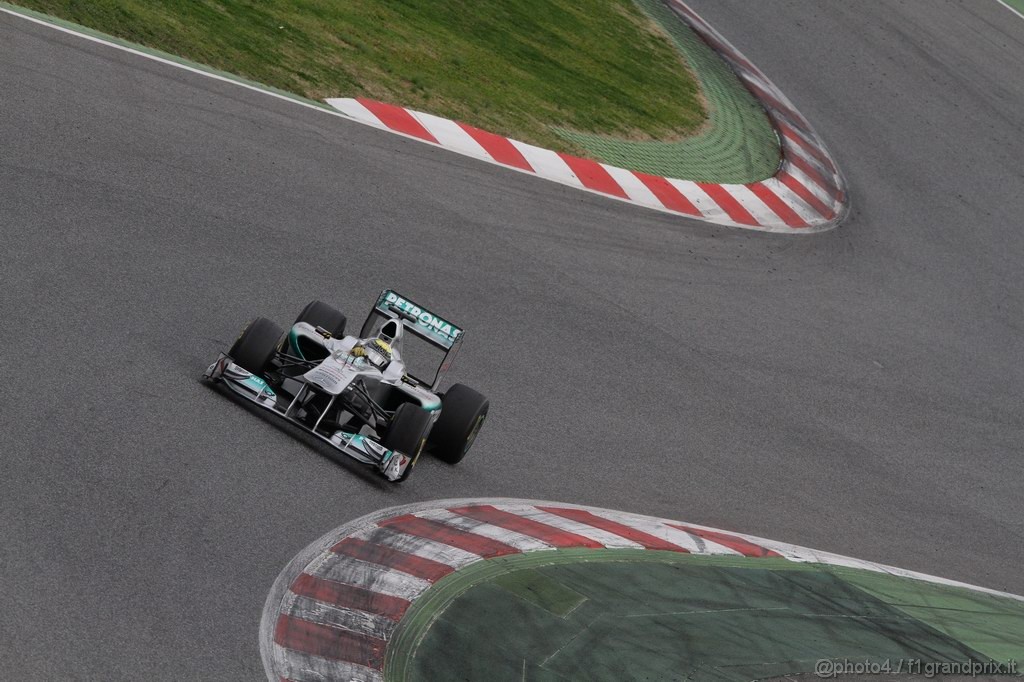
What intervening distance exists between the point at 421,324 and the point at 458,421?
973mm

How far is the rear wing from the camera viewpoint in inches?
376

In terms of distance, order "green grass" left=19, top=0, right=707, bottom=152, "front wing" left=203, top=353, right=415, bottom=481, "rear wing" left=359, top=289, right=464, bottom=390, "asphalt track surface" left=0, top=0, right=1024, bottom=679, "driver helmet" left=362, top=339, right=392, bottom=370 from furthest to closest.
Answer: "green grass" left=19, top=0, right=707, bottom=152, "rear wing" left=359, top=289, right=464, bottom=390, "driver helmet" left=362, top=339, right=392, bottom=370, "front wing" left=203, top=353, right=415, bottom=481, "asphalt track surface" left=0, top=0, right=1024, bottom=679

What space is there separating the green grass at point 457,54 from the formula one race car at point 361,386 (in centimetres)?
511

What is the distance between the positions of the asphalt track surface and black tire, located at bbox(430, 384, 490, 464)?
22cm

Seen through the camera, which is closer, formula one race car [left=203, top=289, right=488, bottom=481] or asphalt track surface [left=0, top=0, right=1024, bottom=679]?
asphalt track surface [left=0, top=0, right=1024, bottom=679]

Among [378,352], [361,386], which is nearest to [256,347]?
[361,386]

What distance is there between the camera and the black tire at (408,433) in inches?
342

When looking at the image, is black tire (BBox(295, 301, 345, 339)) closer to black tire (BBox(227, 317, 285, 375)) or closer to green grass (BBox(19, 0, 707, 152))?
black tire (BBox(227, 317, 285, 375))

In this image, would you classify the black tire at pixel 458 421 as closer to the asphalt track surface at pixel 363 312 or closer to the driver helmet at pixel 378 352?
the asphalt track surface at pixel 363 312

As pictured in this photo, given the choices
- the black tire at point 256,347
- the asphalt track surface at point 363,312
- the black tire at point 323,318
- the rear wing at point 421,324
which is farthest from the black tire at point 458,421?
the black tire at point 256,347

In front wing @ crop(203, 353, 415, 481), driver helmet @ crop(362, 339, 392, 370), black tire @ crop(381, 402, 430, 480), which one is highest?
driver helmet @ crop(362, 339, 392, 370)

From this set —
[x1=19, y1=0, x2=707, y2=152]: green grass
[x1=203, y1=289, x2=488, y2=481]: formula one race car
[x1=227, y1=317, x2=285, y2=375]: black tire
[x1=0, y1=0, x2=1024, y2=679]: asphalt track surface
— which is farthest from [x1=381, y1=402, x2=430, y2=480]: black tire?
[x1=19, y1=0, x2=707, y2=152]: green grass

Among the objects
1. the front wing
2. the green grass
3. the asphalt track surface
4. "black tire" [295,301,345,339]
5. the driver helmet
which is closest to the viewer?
the asphalt track surface

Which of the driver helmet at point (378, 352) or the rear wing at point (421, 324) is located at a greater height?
the rear wing at point (421, 324)
